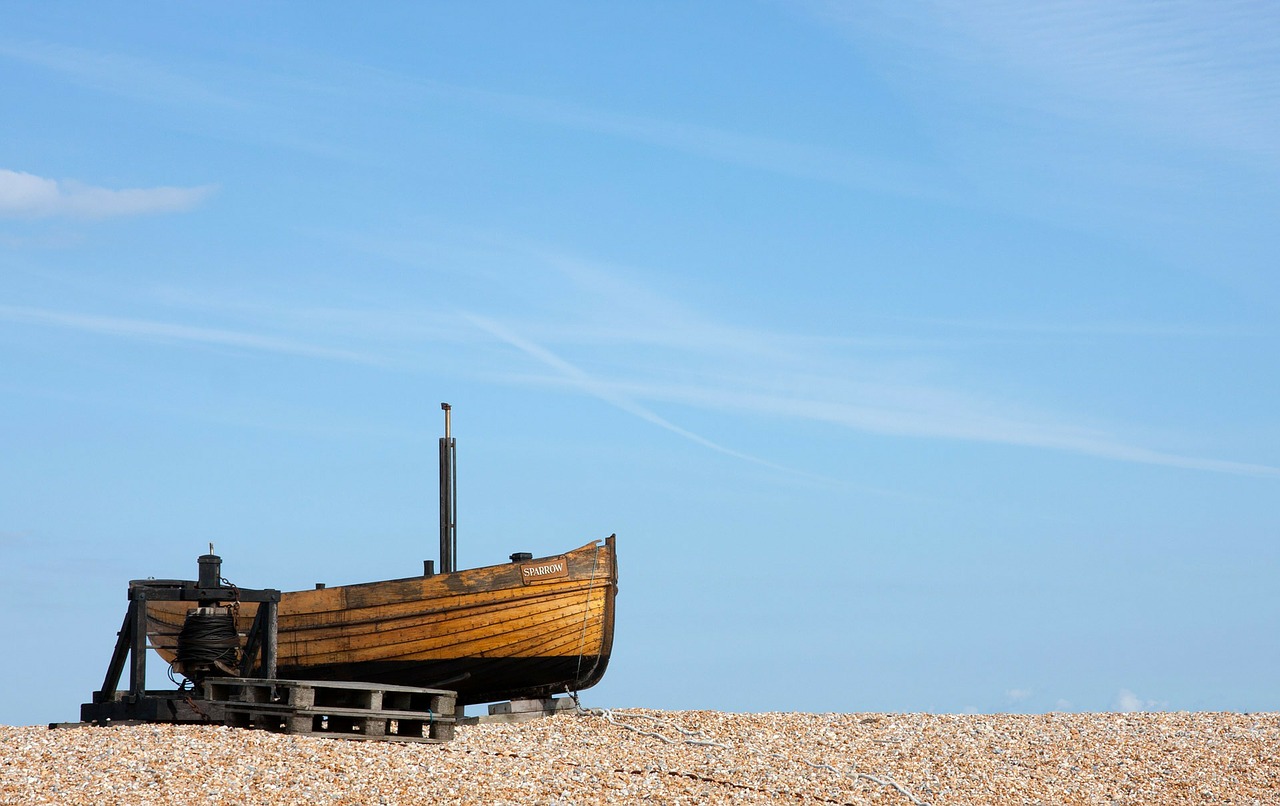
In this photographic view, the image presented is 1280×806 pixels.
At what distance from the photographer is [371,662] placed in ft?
67.9

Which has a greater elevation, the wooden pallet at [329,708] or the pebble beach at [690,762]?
the wooden pallet at [329,708]

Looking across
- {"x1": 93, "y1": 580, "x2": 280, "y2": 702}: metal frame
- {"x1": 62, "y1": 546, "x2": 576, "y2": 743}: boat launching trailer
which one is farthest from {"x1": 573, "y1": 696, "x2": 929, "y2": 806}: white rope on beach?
{"x1": 93, "y1": 580, "x2": 280, "y2": 702}: metal frame

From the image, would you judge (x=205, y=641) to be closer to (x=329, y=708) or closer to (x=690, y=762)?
(x=329, y=708)

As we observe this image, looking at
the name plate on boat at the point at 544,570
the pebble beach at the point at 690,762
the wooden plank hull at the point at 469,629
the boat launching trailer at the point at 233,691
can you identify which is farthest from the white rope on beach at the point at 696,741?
the boat launching trailer at the point at 233,691

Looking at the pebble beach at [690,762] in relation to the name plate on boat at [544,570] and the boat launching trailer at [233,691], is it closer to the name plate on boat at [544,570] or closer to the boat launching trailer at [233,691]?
the boat launching trailer at [233,691]

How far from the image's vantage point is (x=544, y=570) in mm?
20719

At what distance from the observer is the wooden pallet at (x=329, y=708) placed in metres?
16.0

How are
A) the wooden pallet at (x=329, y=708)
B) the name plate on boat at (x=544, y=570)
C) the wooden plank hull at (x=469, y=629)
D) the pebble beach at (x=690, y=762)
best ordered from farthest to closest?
the name plate on boat at (x=544, y=570) < the wooden plank hull at (x=469, y=629) < the wooden pallet at (x=329, y=708) < the pebble beach at (x=690, y=762)

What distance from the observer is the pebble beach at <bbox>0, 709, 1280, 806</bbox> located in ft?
43.0

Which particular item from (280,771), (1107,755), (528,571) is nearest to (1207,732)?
(1107,755)

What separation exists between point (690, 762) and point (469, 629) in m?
5.34

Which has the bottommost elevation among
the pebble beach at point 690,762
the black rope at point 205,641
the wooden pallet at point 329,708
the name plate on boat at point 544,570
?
the pebble beach at point 690,762

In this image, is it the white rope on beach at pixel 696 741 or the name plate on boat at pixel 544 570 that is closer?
the white rope on beach at pixel 696 741

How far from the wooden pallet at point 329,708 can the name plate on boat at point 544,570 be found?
3541 mm
